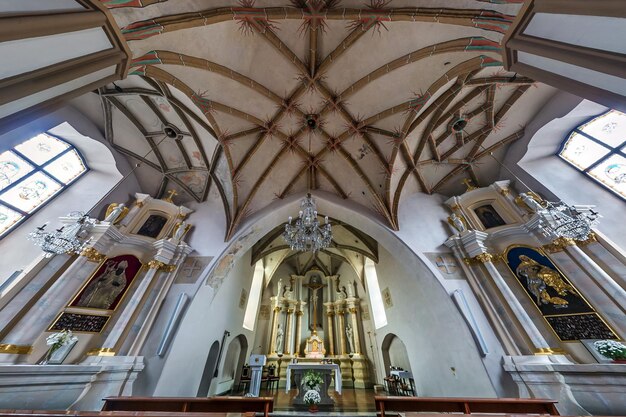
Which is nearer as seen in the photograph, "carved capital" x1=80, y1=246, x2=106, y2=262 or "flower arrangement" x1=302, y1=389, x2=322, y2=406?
"carved capital" x1=80, y1=246, x2=106, y2=262

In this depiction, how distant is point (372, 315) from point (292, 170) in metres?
9.90

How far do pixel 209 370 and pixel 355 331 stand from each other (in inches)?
343

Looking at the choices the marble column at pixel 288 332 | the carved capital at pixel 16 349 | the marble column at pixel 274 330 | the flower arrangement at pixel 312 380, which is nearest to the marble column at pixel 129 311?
the carved capital at pixel 16 349

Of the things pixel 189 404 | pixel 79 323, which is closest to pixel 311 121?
pixel 189 404

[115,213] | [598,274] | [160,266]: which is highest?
[115,213]

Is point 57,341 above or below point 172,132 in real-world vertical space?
below

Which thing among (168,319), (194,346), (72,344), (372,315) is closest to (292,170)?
(168,319)

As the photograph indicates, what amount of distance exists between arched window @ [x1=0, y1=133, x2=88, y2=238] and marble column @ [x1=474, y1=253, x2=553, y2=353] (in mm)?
13953

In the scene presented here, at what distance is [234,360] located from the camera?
39.9 ft

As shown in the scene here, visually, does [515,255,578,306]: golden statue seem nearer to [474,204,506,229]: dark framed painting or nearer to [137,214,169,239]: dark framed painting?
[474,204,506,229]: dark framed painting

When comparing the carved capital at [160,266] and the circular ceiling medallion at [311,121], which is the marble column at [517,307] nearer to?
the circular ceiling medallion at [311,121]

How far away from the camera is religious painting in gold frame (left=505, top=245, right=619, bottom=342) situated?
528 centimetres

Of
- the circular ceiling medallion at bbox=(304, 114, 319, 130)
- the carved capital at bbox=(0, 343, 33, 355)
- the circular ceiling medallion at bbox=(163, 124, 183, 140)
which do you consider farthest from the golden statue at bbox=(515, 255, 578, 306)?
the carved capital at bbox=(0, 343, 33, 355)

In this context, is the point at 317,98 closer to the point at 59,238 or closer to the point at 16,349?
the point at 59,238
